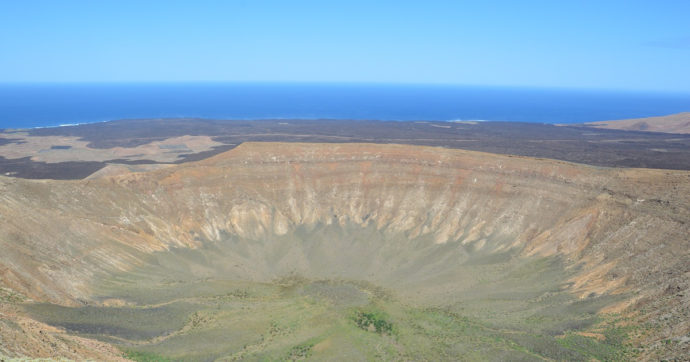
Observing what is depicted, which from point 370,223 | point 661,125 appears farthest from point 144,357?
point 661,125

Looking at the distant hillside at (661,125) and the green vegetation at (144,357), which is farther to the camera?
the distant hillside at (661,125)

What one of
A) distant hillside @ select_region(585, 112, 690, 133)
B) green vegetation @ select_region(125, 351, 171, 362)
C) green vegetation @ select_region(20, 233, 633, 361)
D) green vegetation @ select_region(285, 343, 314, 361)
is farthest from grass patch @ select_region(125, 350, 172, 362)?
distant hillside @ select_region(585, 112, 690, 133)

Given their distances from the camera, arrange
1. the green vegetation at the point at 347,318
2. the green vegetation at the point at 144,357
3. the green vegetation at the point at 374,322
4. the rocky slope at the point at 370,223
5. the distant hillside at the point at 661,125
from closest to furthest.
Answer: the green vegetation at the point at 144,357, the green vegetation at the point at 347,318, the green vegetation at the point at 374,322, the rocky slope at the point at 370,223, the distant hillside at the point at 661,125

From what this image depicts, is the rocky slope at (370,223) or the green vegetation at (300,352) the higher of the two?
the rocky slope at (370,223)

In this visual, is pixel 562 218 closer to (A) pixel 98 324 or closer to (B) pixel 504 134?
(A) pixel 98 324

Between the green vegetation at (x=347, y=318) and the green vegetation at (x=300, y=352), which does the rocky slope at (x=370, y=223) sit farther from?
the green vegetation at (x=300, y=352)

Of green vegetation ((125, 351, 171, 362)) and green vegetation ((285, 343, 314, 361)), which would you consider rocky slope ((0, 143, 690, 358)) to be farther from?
green vegetation ((285, 343, 314, 361))

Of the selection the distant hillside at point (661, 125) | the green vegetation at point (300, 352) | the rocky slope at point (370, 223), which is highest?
the distant hillside at point (661, 125)

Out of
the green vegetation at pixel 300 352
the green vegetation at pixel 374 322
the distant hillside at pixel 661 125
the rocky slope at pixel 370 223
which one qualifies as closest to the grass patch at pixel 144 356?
the green vegetation at pixel 300 352
